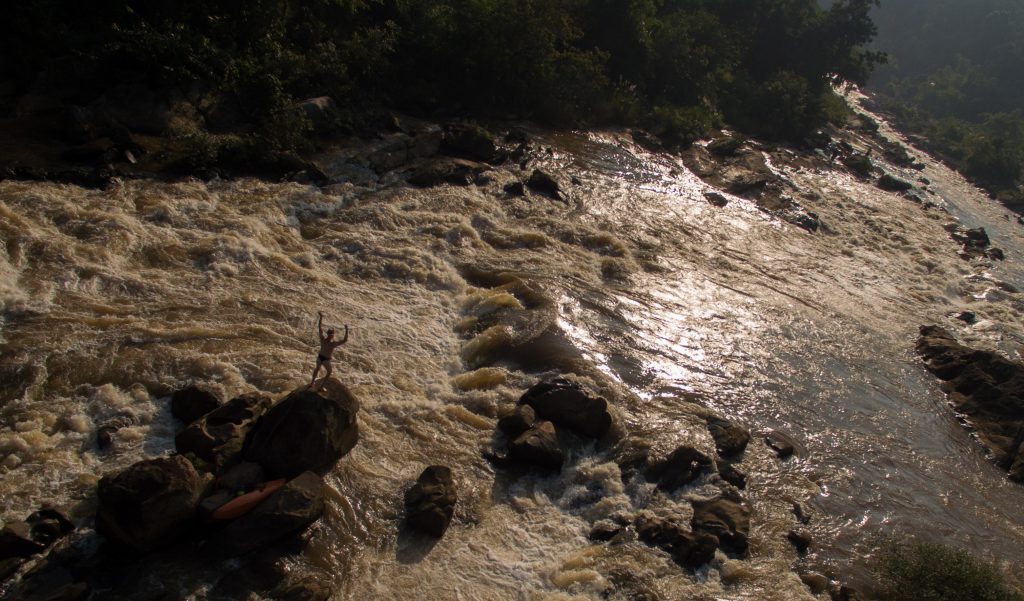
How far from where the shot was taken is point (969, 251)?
23875mm

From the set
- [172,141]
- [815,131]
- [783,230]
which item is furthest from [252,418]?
[815,131]

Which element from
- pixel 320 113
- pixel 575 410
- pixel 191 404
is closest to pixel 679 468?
pixel 575 410

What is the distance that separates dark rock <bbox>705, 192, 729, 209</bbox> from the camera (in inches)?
878

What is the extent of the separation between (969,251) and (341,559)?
2508cm

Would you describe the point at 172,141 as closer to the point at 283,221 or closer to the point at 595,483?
the point at 283,221

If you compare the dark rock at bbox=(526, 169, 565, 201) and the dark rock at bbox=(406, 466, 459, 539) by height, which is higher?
the dark rock at bbox=(526, 169, 565, 201)

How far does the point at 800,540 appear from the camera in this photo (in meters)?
9.09

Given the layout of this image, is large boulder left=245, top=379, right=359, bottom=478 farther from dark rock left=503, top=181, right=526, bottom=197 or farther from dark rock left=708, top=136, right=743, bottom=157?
dark rock left=708, top=136, right=743, bottom=157

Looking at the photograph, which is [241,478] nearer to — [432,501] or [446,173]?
[432,501]

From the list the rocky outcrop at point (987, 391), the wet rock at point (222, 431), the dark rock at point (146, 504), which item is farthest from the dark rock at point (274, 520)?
the rocky outcrop at point (987, 391)

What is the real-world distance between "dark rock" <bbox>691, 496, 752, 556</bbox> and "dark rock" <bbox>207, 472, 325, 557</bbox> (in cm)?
500

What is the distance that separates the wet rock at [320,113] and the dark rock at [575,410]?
1180 centimetres

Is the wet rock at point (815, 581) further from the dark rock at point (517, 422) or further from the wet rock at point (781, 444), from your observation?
the dark rock at point (517, 422)

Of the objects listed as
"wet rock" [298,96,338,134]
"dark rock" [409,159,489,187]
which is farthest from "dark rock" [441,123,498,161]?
"wet rock" [298,96,338,134]
